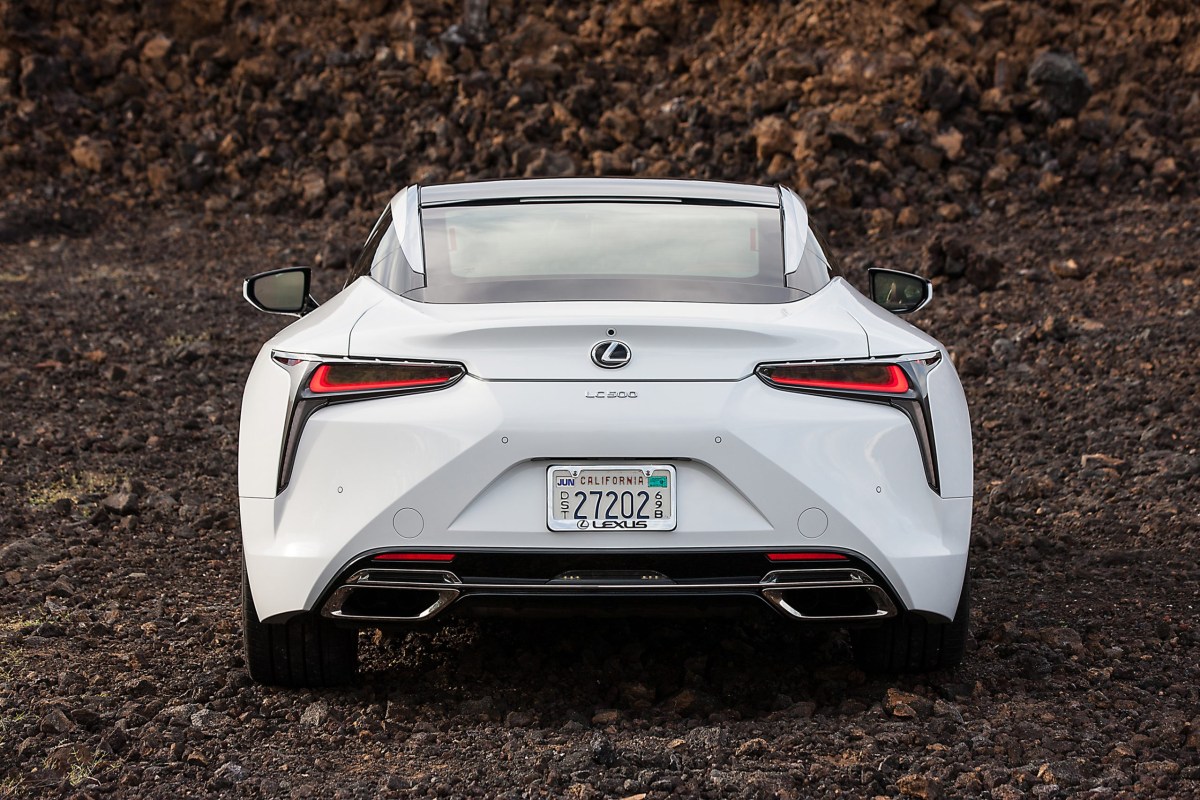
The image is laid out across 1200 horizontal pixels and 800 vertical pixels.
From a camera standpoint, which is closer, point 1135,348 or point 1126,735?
point 1126,735

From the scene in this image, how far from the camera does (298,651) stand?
4293mm

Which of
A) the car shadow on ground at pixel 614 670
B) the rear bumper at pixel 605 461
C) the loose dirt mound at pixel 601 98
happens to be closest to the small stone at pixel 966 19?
the loose dirt mound at pixel 601 98

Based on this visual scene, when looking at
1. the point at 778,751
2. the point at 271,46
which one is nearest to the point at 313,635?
the point at 778,751

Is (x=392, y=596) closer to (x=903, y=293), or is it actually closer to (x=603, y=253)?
(x=603, y=253)

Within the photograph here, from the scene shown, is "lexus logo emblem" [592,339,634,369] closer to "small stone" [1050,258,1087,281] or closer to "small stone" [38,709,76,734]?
"small stone" [38,709,76,734]

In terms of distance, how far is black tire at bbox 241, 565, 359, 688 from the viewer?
4.25 meters

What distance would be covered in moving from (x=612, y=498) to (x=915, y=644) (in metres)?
1.25

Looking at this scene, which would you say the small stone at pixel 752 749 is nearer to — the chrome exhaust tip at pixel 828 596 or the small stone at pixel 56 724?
the chrome exhaust tip at pixel 828 596

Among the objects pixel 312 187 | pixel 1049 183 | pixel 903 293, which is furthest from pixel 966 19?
pixel 903 293

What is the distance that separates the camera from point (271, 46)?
20250 millimetres

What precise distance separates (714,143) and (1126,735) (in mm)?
13980

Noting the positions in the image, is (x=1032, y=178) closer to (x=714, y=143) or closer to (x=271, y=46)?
(x=714, y=143)

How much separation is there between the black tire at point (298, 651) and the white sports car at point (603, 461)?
A: 157 millimetres

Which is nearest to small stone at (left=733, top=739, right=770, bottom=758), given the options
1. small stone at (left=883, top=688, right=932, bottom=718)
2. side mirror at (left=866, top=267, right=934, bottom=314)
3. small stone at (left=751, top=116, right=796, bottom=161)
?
small stone at (left=883, top=688, right=932, bottom=718)
